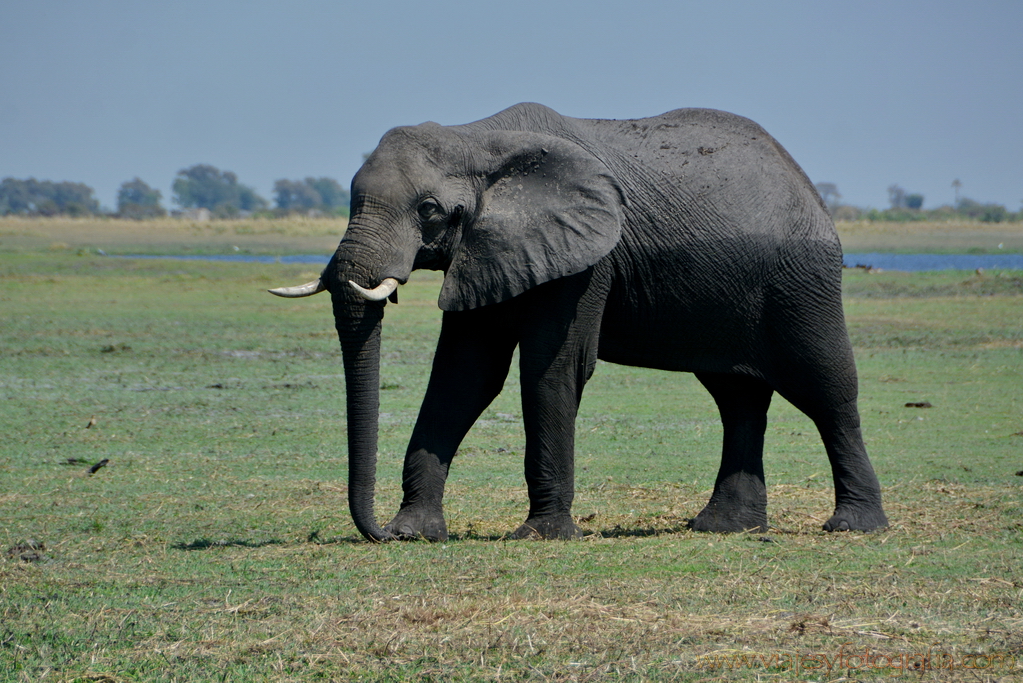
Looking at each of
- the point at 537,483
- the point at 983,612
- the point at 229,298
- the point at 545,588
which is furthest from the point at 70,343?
the point at 983,612

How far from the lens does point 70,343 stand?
60.4 ft

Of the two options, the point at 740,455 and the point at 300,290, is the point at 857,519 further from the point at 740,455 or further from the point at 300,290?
the point at 300,290

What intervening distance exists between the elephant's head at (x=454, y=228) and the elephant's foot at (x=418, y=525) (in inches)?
6.5

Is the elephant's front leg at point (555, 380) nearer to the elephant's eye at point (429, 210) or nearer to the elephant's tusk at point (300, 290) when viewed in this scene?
the elephant's eye at point (429, 210)

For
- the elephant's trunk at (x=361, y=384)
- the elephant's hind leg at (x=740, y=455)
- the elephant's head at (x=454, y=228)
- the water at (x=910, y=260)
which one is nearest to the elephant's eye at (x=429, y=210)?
the elephant's head at (x=454, y=228)

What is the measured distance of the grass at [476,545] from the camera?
198 inches

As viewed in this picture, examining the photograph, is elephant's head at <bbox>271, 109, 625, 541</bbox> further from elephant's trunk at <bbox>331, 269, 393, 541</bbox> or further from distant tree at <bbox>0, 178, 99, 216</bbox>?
distant tree at <bbox>0, 178, 99, 216</bbox>

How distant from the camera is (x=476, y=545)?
7254 millimetres

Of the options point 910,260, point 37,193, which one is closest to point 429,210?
point 910,260

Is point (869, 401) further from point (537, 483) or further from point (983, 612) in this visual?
point (983, 612)

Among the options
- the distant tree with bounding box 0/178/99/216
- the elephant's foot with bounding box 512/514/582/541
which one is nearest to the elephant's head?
the elephant's foot with bounding box 512/514/582/541

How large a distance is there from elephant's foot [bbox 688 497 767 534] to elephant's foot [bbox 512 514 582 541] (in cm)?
107

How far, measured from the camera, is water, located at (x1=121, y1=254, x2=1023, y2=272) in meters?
48.8

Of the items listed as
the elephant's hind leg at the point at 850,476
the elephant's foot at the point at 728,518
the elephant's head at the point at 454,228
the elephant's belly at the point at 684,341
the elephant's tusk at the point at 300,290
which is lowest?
the elephant's foot at the point at 728,518
